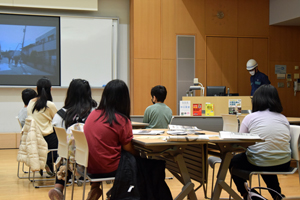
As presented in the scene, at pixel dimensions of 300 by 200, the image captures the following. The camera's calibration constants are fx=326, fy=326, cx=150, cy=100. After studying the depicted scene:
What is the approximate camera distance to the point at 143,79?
25.6 feet

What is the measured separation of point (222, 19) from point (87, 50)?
3.44 meters

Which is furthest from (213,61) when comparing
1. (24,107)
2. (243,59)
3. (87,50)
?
(24,107)

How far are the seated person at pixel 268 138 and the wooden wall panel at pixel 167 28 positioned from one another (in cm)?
526

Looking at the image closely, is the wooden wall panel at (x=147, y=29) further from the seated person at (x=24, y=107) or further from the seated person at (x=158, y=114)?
the seated person at (x=158, y=114)

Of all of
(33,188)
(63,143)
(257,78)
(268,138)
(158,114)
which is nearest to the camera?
(268,138)

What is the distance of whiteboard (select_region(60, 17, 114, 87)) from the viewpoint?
25.2 ft

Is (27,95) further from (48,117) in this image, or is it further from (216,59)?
(216,59)

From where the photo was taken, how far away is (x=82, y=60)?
7777 millimetres

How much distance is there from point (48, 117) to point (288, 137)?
9.29 feet

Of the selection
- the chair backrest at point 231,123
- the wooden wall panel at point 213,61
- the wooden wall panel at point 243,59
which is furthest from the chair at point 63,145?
the wooden wall panel at point 243,59

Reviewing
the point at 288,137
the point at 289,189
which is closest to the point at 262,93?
the point at 288,137

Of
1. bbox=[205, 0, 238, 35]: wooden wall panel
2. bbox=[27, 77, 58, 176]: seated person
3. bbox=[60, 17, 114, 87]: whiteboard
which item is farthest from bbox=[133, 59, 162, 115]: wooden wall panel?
bbox=[27, 77, 58, 176]: seated person

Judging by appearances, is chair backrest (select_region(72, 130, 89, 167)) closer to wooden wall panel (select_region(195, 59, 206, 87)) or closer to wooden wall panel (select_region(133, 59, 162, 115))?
wooden wall panel (select_region(133, 59, 162, 115))

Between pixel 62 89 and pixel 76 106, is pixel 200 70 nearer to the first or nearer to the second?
pixel 62 89
